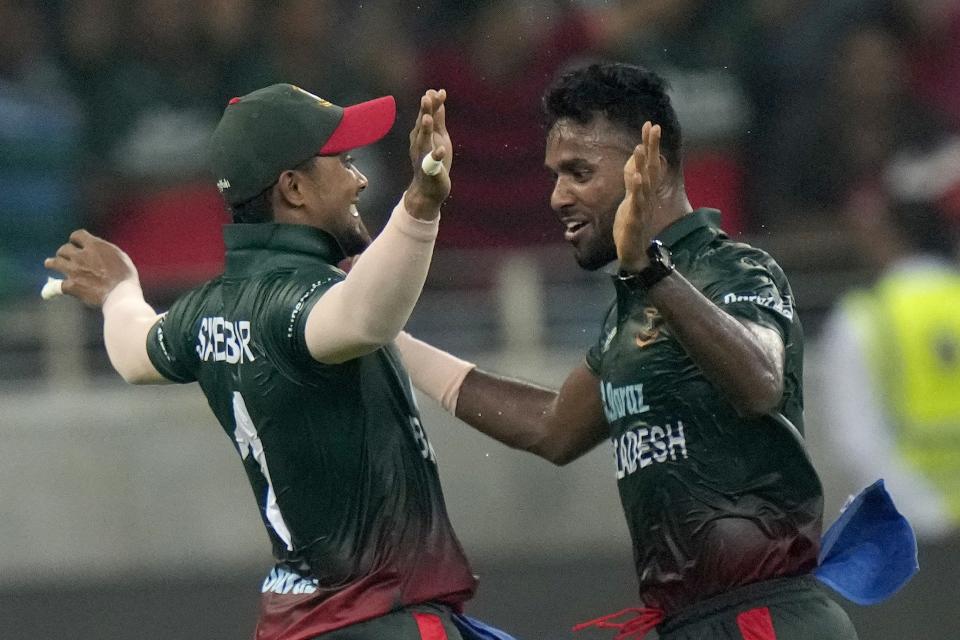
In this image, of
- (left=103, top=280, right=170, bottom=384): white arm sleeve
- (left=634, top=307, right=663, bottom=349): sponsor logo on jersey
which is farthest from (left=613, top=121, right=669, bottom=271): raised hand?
(left=103, top=280, right=170, bottom=384): white arm sleeve

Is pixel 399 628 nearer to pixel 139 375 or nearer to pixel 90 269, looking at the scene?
pixel 139 375

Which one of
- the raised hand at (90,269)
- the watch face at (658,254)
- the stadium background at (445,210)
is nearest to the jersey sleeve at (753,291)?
the watch face at (658,254)

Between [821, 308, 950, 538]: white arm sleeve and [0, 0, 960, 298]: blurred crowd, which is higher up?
[0, 0, 960, 298]: blurred crowd

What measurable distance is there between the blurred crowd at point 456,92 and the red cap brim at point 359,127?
448 centimetres

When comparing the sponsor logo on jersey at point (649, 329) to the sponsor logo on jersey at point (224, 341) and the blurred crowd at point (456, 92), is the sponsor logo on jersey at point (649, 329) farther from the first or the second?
the blurred crowd at point (456, 92)

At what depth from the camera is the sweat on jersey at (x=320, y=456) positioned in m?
4.71

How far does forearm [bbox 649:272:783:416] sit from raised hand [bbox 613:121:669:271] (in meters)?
0.09

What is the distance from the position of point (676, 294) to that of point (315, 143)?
3.41 feet

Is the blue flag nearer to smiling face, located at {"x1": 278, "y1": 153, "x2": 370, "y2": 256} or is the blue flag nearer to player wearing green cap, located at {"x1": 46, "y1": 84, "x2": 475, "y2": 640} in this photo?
player wearing green cap, located at {"x1": 46, "y1": 84, "x2": 475, "y2": 640}

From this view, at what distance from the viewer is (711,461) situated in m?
4.77

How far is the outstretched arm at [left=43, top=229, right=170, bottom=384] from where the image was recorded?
5.24m

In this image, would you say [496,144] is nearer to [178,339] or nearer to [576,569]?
[576,569]

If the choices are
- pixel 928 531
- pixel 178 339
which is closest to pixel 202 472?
pixel 928 531

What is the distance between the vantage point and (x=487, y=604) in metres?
8.86
